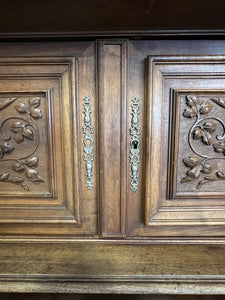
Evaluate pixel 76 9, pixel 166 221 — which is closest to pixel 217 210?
pixel 166 221

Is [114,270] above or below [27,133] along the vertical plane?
below

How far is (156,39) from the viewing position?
1.52 feet

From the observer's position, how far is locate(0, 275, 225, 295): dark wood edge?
42 centimetres

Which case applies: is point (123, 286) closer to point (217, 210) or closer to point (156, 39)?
point (217, 210)

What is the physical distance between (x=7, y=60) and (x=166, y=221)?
47cm

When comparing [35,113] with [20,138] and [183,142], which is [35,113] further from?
[183,142]

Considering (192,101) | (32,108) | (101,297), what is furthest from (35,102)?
(101,297)

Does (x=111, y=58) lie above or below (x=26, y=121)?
above

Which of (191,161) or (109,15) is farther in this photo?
(191,161)

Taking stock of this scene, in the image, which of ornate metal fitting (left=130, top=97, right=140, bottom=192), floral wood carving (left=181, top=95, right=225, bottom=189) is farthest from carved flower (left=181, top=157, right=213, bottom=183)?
ornate metal fitting (left=130, top=97, right=140, bottom=192)

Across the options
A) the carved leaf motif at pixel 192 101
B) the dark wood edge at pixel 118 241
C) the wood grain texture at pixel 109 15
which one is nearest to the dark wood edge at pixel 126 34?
the wood grain texture at pixel 109 15

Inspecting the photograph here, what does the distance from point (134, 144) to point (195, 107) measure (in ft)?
0.48

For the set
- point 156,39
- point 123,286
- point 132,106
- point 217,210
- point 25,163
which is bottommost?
point 123,286

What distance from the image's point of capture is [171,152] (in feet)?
1.63
